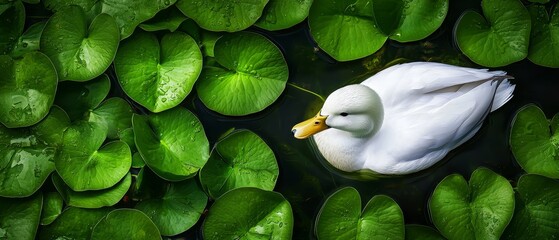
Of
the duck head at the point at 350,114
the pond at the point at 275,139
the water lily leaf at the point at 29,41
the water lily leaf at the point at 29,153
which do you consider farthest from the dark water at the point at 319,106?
the water lily leaf at the point at 29,41

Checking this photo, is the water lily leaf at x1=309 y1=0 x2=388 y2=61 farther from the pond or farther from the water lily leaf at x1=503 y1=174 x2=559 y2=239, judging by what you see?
the water lily leaf at x1=503 y1=174 x2=559 y2=239

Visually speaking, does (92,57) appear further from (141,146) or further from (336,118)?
(336,118)

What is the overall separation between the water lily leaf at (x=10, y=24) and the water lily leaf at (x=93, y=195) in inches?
20.9

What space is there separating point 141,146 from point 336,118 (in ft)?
2.17

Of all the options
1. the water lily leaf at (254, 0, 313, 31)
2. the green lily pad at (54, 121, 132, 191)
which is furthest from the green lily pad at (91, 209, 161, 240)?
the water lily leaf at (254, 0, 313, 31)

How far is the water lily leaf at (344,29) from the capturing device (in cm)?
206

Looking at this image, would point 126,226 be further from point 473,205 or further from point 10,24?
point 473,205

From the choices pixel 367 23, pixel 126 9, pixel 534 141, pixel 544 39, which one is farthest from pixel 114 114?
pixel 544 39

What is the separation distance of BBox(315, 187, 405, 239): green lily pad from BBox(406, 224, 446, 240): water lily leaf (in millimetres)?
56

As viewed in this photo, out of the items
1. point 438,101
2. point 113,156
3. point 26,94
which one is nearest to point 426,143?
point 438,101

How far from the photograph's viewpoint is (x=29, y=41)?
81.7 inches

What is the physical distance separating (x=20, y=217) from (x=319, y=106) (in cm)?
113

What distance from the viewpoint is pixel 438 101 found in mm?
1884

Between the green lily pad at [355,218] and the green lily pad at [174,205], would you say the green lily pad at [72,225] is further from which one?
the green lily pad at [355,218]
